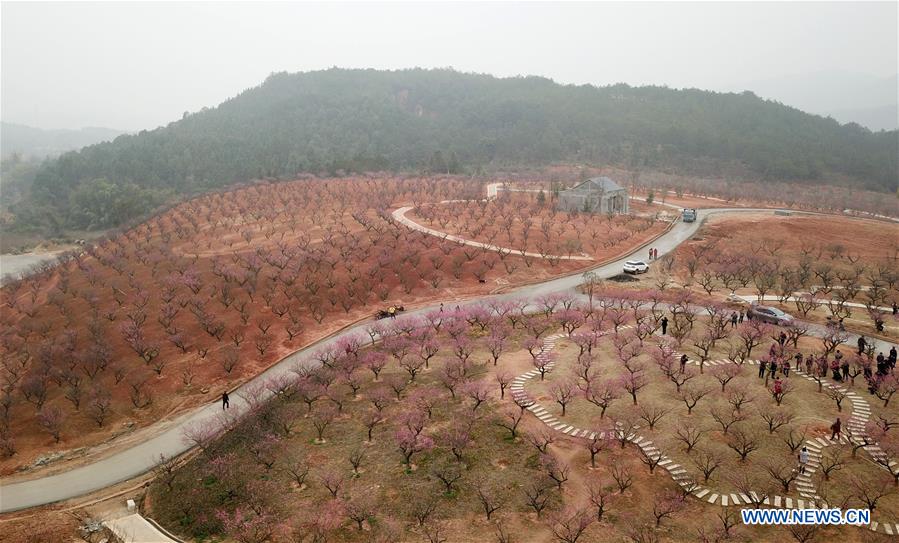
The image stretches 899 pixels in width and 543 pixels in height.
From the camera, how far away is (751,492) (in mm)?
21625

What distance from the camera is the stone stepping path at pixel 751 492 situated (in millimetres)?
21078

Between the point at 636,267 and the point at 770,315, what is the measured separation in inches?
594

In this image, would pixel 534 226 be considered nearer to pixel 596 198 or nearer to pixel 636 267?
pixel 596 198

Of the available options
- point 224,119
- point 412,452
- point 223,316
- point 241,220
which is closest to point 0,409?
point 223,316

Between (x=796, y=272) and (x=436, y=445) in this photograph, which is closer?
(x=436, y=445)

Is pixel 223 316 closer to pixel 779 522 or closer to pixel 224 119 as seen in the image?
pixel 779 522

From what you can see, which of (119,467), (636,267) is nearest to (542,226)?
(636,267)

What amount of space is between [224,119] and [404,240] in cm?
15990

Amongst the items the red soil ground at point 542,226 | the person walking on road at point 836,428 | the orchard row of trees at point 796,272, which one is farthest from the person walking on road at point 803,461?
the red soil ground at point 542,226

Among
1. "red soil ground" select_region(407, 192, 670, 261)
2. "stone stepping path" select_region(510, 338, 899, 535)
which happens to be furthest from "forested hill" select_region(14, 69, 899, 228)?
"stone stepping path" select_region(510, 338, 899, 535)

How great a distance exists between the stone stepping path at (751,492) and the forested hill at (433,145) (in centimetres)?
9306

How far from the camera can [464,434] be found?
26453 millimetres

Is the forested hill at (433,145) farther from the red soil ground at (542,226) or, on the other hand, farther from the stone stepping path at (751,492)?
the stone stepping path at (751,492)

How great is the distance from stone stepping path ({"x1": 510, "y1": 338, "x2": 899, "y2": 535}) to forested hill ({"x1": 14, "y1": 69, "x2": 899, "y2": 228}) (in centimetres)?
9306
